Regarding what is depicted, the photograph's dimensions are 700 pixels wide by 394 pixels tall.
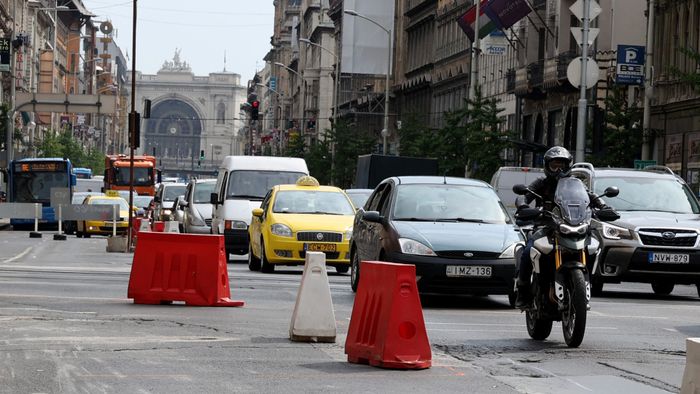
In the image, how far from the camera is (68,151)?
428 ft

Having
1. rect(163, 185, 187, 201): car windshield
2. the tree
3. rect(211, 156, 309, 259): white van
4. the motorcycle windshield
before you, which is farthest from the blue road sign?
the motorcycle windshield

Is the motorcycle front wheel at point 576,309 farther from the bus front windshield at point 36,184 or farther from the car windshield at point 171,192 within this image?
the bus front windshield at point 36,184

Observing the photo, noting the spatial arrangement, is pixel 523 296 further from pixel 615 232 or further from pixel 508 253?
pixel 615 232

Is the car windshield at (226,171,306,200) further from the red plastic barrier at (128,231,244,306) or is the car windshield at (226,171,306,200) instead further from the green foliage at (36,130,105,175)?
the green foliage at (36,130,105,175)

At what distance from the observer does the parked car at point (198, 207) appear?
39688 millimetres

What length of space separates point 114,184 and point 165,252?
64682mm

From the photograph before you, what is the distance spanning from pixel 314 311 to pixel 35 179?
5756 cm

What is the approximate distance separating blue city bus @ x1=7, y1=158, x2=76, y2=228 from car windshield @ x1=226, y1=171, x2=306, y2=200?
1426 inches

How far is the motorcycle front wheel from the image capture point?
1417 centimetres

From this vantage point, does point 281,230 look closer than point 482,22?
Yes

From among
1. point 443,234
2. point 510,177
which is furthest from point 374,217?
point 510,177

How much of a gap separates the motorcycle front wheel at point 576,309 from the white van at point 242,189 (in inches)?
767

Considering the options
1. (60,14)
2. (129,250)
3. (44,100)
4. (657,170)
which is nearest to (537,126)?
(44,100)

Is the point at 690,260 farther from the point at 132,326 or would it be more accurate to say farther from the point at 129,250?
the point at 129,250
